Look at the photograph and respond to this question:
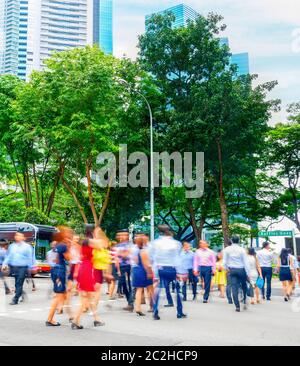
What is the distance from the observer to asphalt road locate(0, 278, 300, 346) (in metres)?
6.96

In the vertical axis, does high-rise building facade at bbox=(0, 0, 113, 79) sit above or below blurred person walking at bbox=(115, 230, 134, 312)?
above

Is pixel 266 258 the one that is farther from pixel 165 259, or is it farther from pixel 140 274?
pixel 165 259

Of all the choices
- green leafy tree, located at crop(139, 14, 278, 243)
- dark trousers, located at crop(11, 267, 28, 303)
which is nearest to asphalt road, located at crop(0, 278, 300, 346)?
dark trousers, located at crop(11, 267, 28, 303)

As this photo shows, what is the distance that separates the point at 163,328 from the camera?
8180mm

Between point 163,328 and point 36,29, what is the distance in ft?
607

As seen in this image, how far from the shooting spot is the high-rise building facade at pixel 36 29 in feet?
556

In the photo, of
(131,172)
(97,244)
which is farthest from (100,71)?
(97,244)

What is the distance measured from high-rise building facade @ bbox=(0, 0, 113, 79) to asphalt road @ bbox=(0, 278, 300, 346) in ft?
549

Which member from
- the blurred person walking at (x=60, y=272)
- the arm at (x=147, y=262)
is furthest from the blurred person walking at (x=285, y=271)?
the blurred person walking at (x=60, y=272)

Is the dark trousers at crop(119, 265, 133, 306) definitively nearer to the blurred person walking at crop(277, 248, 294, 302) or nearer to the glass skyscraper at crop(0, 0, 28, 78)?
the blurred person walking at crop(277, 248, 294, 302)

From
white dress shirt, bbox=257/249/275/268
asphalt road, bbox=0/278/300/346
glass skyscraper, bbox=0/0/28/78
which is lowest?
asphalt road, bbox=0/278/300/346

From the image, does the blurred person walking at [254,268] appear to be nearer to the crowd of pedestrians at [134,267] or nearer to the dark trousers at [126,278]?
the crowd of pedestrians at [134,267]

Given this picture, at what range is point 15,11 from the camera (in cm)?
17812

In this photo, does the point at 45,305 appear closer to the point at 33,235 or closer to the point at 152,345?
the point at 152,345
